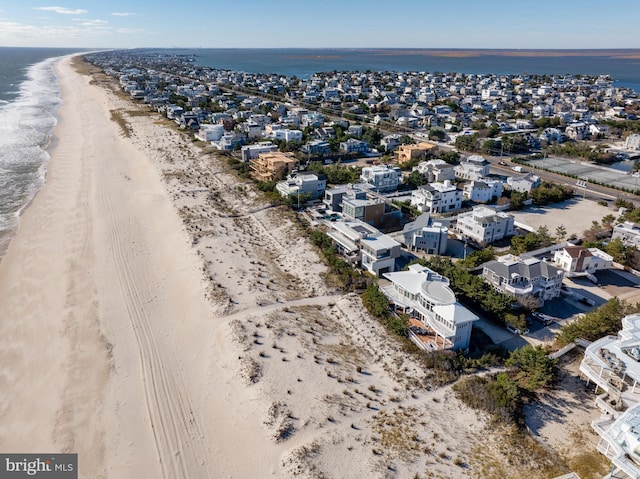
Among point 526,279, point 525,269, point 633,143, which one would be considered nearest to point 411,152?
point 525,269

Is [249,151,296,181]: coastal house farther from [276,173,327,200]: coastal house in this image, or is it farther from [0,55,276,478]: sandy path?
[0,55,276,478]: sandy path

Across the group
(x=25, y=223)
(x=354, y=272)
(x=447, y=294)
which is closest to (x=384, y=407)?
(x=447, y=294)

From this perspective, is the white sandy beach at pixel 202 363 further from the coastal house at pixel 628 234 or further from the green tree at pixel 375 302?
the coastal house at pixel 628 234

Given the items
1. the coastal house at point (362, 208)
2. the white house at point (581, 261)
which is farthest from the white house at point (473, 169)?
the white house at point (581, 261)

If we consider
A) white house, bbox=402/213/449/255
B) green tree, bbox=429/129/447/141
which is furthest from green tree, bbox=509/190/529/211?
green tree, bbox=429/129/447/141

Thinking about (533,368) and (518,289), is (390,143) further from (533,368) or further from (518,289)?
(533,368)

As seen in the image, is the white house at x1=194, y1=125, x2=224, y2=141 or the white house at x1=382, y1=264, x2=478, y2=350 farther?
the white house at x1=194, y1=125, x2=224, y2=141

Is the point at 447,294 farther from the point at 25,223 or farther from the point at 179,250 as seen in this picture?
the point at 25,223
